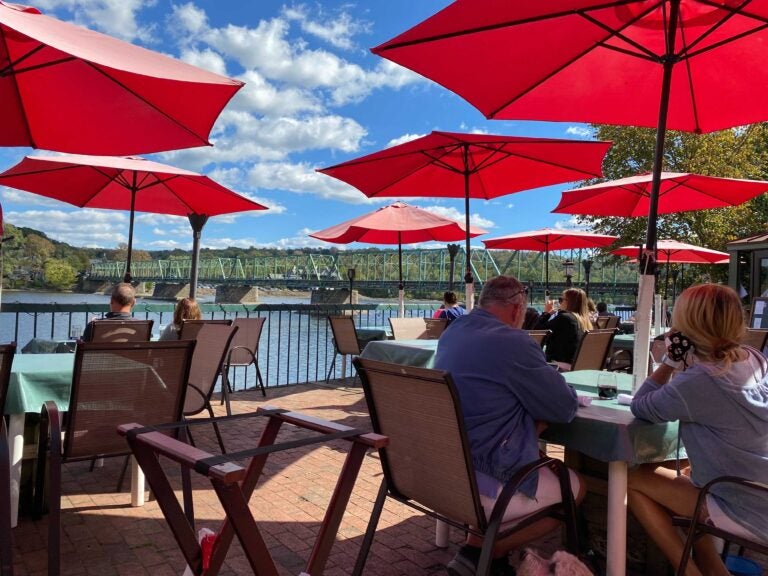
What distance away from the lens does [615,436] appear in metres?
2.08

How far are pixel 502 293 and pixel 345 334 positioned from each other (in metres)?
4.99

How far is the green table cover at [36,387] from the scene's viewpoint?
2.73 m

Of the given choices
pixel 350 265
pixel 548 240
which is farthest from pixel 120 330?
pixel 350 265

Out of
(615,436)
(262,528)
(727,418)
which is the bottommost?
(262,528)

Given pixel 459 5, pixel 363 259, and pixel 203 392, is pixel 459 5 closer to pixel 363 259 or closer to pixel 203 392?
pixel 203 392

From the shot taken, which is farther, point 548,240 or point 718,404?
point 548,240

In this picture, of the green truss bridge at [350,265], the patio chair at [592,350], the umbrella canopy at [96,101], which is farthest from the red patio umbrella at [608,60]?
the green truss bridge at [350,265]

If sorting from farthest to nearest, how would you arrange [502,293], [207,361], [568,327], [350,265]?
[350,265] → [568,327] → [207,361] → [502,293]

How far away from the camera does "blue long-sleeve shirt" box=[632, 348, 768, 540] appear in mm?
1947

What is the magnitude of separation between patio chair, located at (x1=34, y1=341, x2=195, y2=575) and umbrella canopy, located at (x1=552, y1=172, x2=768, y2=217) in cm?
392

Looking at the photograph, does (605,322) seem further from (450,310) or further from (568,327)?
(568,327)

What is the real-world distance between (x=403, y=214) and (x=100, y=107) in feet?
15.7

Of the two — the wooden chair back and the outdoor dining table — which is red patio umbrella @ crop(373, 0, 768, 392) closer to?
the outdoor dining table

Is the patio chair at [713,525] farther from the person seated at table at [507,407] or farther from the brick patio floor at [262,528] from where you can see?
the brick patio floor at [262,528]
